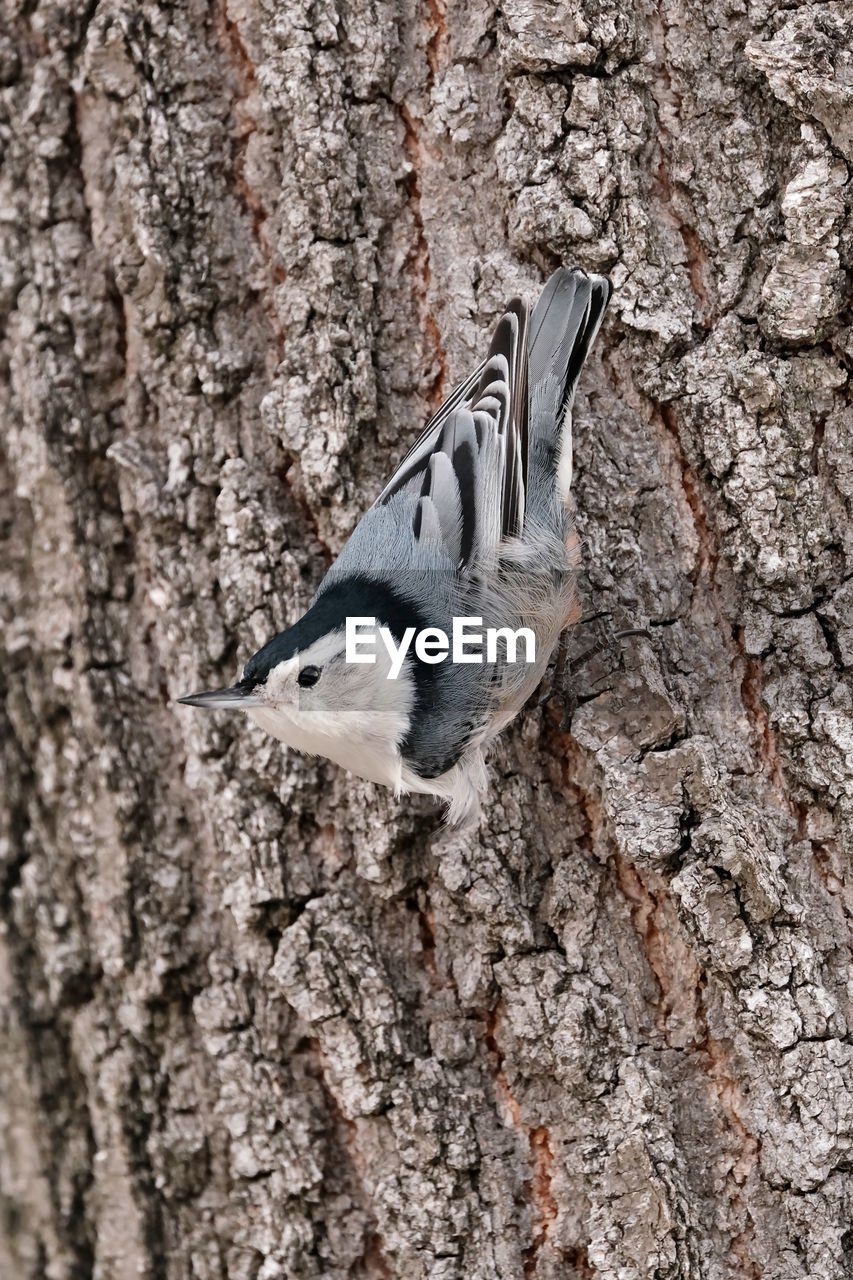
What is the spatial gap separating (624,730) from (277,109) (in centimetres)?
119

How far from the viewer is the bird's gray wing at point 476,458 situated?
2027mm

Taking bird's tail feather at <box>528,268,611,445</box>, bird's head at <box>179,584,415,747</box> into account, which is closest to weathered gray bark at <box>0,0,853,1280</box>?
bird's tail feather at <box>528,268,611,445</box>

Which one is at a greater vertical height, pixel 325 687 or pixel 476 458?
pixel 476 458

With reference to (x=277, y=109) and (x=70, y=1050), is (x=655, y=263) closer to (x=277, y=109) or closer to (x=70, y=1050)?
(x=277, y=109)

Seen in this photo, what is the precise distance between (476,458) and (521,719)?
45 cm

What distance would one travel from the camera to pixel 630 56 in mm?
1991

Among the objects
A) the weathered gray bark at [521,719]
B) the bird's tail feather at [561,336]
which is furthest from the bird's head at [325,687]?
the bird's tail feather at [561,336]

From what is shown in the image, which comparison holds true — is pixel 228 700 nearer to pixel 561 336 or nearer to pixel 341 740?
pixel 341 740

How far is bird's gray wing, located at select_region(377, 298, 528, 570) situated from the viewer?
203cm

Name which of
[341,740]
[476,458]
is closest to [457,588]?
[476,458]

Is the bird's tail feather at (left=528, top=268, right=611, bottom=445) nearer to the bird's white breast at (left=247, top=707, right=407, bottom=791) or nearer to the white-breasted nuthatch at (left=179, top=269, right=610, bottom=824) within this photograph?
the white-breasted nuthatch at (left=179, top=269, right=610, bottom=824)

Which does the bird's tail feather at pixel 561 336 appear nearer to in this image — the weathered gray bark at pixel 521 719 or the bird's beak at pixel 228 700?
the weathered gray bark at pixel 521 719

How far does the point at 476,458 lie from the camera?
2053 mm

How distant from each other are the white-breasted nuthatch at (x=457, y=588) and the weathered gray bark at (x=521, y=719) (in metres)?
0.07
